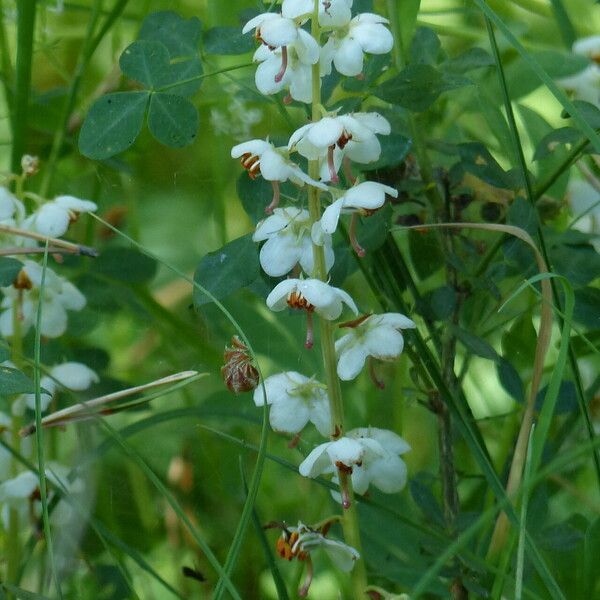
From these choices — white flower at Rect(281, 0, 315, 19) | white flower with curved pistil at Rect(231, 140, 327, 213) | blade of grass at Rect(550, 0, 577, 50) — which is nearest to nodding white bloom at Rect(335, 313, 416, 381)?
white flower with curved pistil at Rect(231, 140, 327, 213)

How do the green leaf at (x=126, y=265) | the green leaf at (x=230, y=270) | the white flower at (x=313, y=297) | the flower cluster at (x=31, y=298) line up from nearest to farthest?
1. the white flower at (x=313, y=297)
2. the green leaf at (x=230, y=270)
3. the flower cluster at (x=31, y=298)
4. the green leaf at (x=126, y=265)

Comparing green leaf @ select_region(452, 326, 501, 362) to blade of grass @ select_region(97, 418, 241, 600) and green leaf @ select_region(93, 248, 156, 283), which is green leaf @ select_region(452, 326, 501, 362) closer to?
blade of grass @ select_region(97, 418, 241, 600)

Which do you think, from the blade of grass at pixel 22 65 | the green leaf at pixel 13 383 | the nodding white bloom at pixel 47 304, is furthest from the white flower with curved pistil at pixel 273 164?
the blade of grass at pixel 22 65

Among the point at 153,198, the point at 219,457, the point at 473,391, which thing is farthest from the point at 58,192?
the point at 473,391

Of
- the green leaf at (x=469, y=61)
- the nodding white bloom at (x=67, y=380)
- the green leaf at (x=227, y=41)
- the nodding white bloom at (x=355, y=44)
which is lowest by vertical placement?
the nodding white bloom at (x=67, y=380)

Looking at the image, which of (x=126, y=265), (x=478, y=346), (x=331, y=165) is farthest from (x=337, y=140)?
(x=126, y=265)

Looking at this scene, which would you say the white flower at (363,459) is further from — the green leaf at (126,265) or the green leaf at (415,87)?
the green leaf at (126,265)

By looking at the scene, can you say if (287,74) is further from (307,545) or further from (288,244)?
(307,545)

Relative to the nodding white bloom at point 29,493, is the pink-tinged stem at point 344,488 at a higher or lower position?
higher
